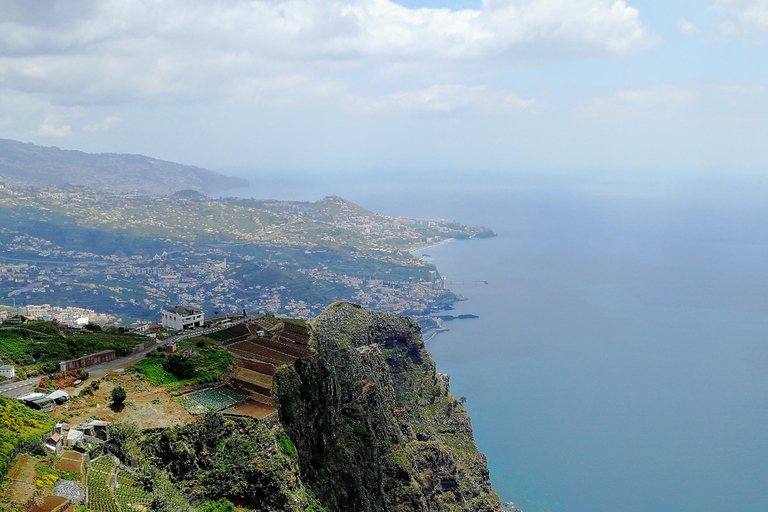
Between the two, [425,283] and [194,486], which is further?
[425,283]

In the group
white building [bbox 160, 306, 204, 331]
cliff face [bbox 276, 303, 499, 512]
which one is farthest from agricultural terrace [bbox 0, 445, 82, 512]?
white building [bbox 160, 306, 204, 331]

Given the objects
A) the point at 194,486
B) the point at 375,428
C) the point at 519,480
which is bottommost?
the point at 519,480

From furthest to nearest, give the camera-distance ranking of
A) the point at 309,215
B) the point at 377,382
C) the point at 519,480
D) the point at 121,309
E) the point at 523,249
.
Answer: the point at 309,215 → the point at 523,249 → the point at 121,309 → the point at 519,480 → the point at 377,382

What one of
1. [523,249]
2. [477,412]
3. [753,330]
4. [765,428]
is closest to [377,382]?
[477,412]

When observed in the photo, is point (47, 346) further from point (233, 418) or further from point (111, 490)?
point (111, 490)

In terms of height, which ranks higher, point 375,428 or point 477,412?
point 375,428

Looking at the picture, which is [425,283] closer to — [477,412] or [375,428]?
[477,412]

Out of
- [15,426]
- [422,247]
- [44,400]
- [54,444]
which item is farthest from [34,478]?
[422,247]

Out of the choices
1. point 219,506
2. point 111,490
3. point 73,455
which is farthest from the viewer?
point 219,506
